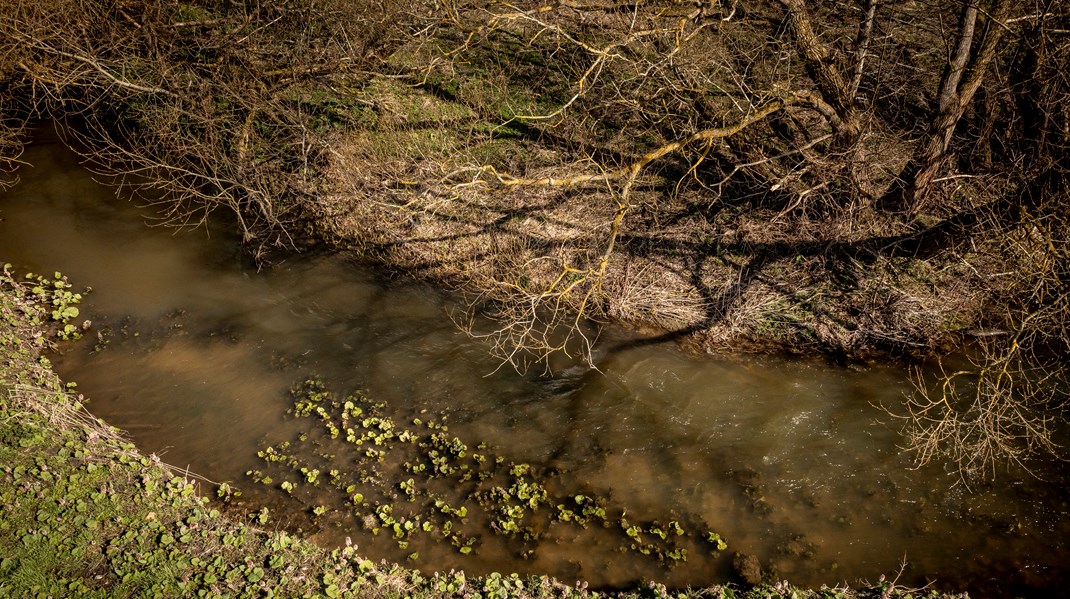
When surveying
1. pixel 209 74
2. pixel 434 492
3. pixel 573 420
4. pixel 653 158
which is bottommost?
pixel 434 492

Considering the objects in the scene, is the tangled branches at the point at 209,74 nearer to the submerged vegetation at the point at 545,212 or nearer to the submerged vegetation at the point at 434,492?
the submerged vegetation at the point at 545,212

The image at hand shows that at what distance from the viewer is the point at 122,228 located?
1247 centimetres

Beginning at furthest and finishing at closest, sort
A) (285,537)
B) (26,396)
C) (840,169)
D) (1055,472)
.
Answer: (840,169)
(1055,472)
(26,396)
(285,537)

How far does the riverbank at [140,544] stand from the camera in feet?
19.1

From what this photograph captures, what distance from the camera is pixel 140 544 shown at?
20.1 feet

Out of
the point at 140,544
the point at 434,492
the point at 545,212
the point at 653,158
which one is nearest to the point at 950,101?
the point at 653,158

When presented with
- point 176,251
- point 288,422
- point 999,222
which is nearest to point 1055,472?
point 999,222

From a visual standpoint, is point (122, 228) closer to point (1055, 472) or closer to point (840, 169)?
point (840, 169)

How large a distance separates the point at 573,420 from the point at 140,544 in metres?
5.20

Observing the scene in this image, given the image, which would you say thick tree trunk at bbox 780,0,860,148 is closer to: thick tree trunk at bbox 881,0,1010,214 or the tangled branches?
thick tree trunk at bbox 881,0,1010,214

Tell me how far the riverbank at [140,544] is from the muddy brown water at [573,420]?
0.50 metres

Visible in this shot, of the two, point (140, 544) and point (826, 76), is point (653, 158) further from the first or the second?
point (140, 544)

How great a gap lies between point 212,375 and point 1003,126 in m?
13.5

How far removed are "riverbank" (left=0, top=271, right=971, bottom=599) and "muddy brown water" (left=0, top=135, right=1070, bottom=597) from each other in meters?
0.50
